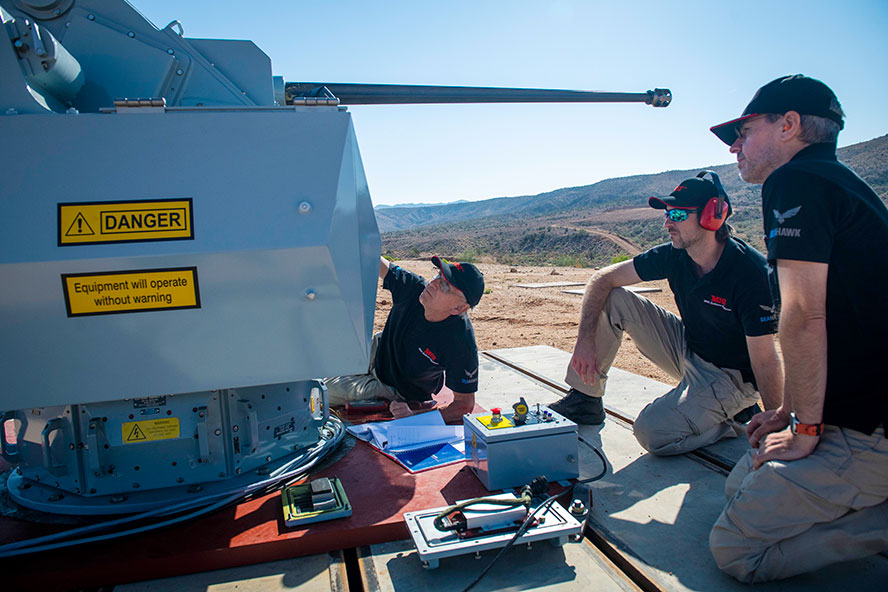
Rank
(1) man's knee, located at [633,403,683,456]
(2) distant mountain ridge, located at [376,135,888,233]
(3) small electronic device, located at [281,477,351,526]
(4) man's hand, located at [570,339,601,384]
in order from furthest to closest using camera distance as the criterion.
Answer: (2) distant mountain ridge, located at [376,135,888,233] → (4) man's hand, located at [570,339,601,384] → (1) man's knee, located at [633,403,683,456] → (3) small electronic device, located at [281,477,351,526]

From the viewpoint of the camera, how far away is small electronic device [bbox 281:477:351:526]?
2.31 metres

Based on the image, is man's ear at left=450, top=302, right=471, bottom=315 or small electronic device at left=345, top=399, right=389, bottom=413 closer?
man's ear at left=450, top=302, right=471, bottom=315

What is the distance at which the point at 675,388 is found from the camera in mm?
3371

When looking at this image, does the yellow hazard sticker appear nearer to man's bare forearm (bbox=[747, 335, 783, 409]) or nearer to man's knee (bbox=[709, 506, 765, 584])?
man's knee (bbox=[709, 506, 765, 584])

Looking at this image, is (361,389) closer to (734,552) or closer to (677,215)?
(677,215)

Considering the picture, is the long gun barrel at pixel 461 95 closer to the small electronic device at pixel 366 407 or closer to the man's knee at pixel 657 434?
the small electronic device at pixel 366 407

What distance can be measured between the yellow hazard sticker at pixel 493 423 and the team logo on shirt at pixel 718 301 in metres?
1.32

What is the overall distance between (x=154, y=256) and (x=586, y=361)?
7.55 feet

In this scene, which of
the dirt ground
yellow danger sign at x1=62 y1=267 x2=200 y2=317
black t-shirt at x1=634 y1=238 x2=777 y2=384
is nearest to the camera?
yellow danger sign at x1=62 y1=267 x2=200 y2=317

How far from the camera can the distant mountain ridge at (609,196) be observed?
136ft

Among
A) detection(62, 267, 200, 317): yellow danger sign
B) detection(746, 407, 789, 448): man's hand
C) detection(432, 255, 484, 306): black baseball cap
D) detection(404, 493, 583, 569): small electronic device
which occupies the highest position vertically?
detection(62, 267, 200, 317): yellow danger sign

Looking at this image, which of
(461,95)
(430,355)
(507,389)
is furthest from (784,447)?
(461,95)

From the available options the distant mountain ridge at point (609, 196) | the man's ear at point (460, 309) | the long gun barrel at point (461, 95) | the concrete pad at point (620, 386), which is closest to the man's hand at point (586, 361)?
the concrete pad at point (620, 386)

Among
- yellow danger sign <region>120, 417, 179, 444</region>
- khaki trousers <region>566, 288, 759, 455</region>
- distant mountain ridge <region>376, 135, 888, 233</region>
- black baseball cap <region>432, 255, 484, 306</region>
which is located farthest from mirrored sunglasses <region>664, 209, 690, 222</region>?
distant mountain ridge <region>376, 135, 888, 233</region>
